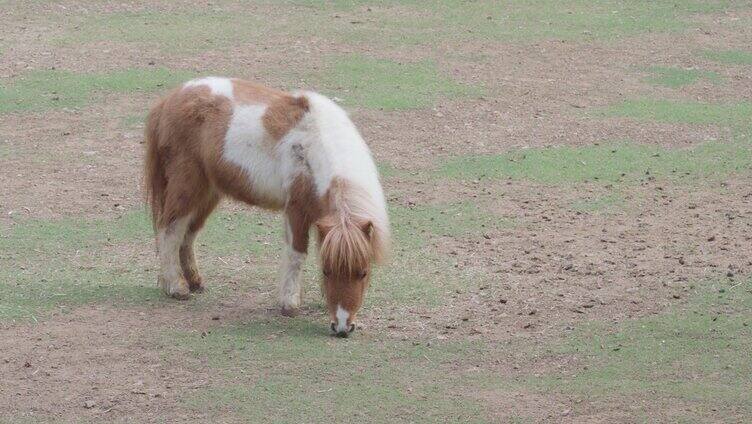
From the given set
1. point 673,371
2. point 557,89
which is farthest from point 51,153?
point 673,371

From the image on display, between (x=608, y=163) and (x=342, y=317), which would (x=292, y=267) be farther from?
(x=608, y=163)

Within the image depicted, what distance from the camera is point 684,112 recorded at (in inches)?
466

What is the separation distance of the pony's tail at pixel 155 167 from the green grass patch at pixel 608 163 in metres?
3.09

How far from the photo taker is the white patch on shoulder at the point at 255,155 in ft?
24.0

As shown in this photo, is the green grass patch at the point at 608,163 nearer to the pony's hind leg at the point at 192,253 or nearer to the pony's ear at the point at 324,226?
the pony's hind leg at the point at 192,253

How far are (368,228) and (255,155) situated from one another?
3.36ft

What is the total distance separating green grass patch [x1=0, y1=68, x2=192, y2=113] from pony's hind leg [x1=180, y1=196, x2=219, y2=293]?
4311mm

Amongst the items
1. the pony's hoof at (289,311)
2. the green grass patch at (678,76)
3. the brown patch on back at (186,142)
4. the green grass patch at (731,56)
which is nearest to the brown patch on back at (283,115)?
the brown patch on back at (186,142)

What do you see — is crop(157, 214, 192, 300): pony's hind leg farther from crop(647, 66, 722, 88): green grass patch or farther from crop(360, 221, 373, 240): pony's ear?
crop(647, 66, 722, 88): green grass patch

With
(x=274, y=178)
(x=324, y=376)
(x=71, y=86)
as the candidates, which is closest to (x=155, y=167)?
(x=274, y=178)

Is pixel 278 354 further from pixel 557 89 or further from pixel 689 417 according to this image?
pixel 557 89

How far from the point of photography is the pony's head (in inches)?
265

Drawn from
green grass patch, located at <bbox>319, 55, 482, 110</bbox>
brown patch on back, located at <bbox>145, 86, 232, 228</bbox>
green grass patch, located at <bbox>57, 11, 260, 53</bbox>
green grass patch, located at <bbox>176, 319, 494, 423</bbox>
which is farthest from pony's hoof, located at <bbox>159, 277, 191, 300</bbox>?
green grass patch, located at <bbox>57, 11, 260, 53</bbox>

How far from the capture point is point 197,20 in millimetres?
14461
